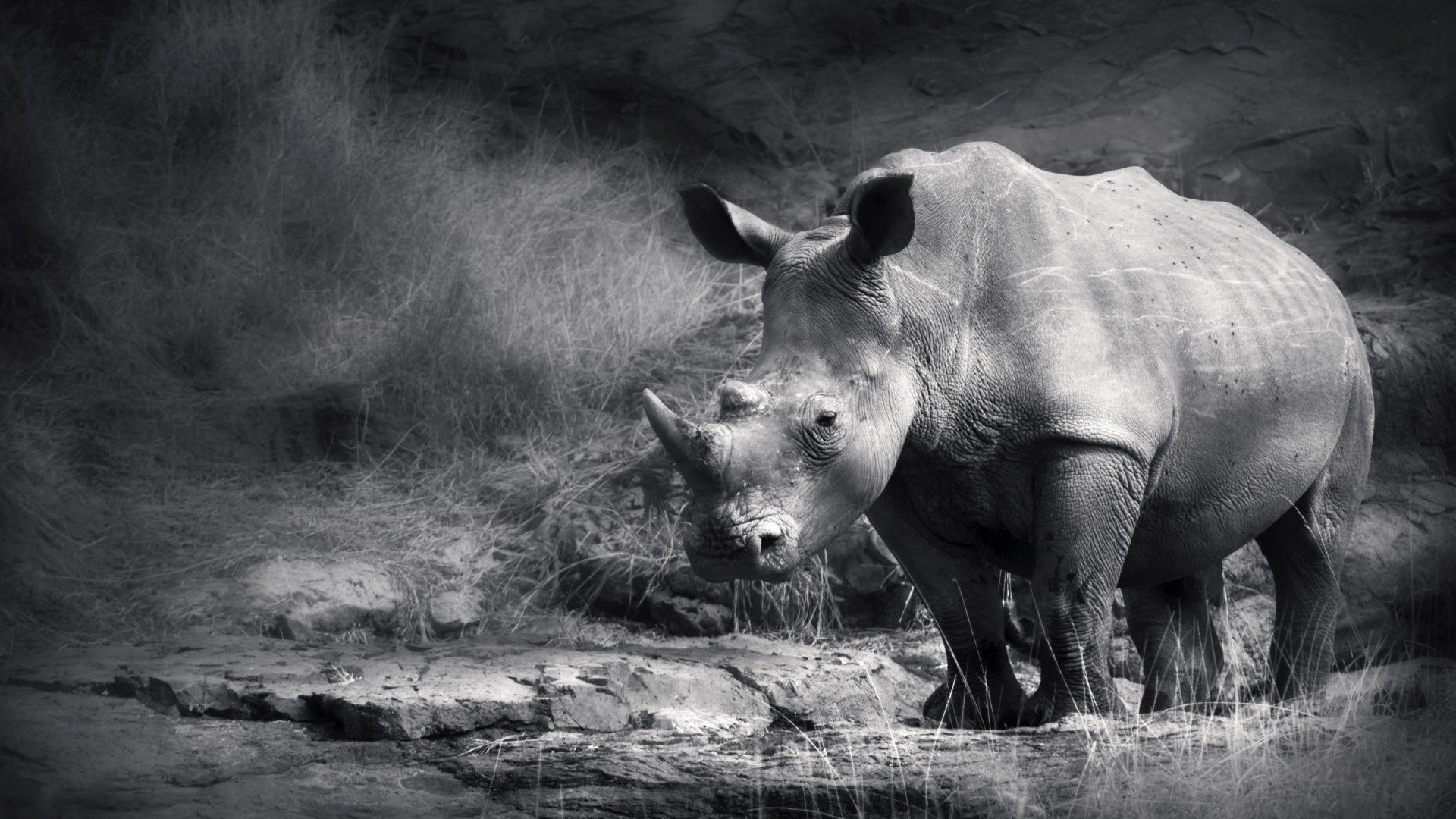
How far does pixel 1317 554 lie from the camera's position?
16.3ft

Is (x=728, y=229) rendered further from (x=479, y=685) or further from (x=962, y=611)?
(x=479, y=685)

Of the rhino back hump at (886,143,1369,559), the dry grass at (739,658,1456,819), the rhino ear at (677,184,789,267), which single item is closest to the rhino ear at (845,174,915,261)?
the rhino back hump at (886,143,1369,559)

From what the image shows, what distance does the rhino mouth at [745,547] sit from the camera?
3.68 meters

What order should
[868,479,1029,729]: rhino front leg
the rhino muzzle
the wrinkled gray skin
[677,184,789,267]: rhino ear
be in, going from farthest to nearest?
1. [868,479,1029,729]: rhino front leg
2. [677,184,789,267]: rhino ear
3. the wrinkled gray skin
4. the rhino muzzle

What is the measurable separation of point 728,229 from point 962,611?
1.35 m

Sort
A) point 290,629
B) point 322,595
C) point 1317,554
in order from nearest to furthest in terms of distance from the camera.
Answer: point 1317,554, point 290,629, point 322,595

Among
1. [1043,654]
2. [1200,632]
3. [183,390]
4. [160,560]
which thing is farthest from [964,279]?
[183,390]

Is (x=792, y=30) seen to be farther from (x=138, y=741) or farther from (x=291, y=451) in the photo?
(x=138, y=741)

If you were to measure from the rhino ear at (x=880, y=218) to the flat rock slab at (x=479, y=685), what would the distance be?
57.4 inches

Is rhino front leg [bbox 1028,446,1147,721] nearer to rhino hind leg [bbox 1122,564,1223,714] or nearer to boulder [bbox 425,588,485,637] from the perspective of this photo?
rhino hind leg [bbox 1122,564,1223,714]

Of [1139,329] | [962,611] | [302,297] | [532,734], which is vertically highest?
[302,297]

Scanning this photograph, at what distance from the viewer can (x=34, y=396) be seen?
7.82 meters

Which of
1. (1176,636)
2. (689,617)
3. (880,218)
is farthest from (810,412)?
(689,617)

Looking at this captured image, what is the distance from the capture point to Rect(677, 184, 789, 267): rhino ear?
4.36 m
